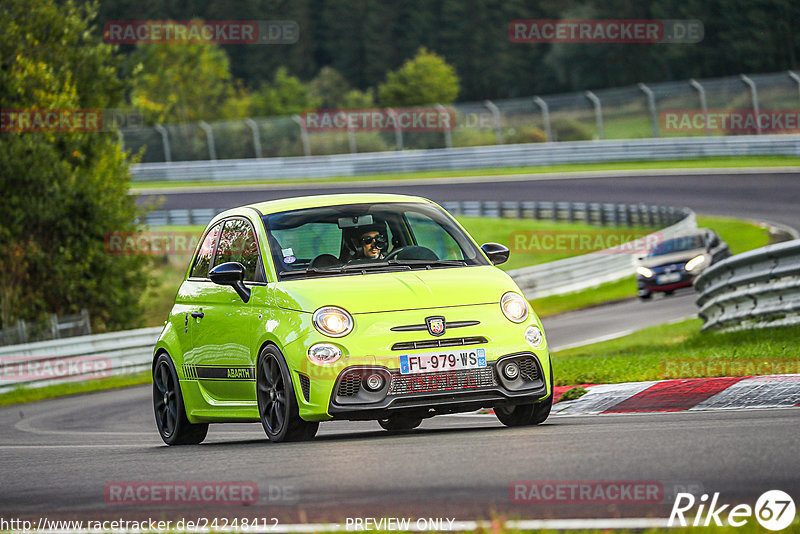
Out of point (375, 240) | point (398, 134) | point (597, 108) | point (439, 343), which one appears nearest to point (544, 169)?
point (597, 108)

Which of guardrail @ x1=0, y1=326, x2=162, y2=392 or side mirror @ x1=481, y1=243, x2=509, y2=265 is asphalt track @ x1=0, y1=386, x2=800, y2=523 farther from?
guardrail @ x1=0, y1=326, x2=162, y2=392

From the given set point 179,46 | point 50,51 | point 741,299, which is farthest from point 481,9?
point 741,299

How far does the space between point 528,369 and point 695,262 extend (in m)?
18.2

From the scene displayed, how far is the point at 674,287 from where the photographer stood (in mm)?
26344

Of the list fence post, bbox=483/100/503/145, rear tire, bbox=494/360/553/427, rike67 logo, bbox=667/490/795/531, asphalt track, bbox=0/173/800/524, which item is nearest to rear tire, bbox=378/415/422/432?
asphalt track, bbox=0/173/800/524

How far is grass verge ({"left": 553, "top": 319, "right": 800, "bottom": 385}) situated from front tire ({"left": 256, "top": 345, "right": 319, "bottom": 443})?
396cm

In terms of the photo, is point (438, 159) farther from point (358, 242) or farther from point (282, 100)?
point (282, 100)

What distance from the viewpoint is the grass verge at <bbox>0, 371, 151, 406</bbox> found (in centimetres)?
2125

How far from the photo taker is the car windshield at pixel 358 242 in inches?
356

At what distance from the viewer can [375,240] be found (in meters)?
9.64

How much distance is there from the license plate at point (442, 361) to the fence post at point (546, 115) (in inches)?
1552

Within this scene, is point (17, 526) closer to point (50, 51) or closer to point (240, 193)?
point (50, 51)

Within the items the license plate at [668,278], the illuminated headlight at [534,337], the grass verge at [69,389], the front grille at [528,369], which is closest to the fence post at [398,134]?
the license plate at [668,278]

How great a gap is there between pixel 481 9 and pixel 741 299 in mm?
100327
